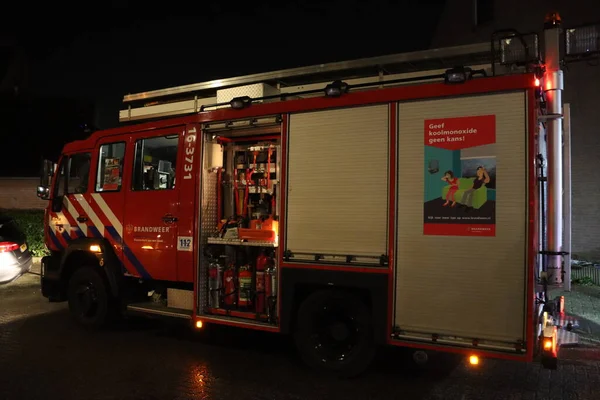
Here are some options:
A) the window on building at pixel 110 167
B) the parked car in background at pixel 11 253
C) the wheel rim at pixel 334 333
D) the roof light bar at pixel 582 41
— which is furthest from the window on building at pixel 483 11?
the parked car in background at pixel 11 253

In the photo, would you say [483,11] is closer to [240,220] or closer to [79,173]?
[240,220]

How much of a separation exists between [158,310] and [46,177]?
2.90 m

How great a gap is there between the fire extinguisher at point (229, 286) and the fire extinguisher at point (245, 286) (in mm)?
145

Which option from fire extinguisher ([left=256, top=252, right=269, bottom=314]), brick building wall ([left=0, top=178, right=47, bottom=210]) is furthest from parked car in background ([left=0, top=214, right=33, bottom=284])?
fire extinguisher ([left=256, top=252, right=269, bottom=314])

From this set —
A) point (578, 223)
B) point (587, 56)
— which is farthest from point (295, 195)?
point (578, 223)

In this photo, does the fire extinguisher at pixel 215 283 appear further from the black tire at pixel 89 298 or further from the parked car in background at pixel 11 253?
the parked car in background at pixel 11 253

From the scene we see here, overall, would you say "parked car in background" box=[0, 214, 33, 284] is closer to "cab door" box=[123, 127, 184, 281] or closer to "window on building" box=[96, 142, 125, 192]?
"window on building" box=[96, 142, 125, 192]

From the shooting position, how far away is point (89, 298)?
7.12 m

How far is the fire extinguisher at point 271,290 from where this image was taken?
563 cm

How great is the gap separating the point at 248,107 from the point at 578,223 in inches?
333

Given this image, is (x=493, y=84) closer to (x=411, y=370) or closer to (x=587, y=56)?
(x=587, y=56)

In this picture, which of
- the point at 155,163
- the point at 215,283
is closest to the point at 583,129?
the point at 215,283

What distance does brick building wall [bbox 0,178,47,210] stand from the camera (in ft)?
54.8

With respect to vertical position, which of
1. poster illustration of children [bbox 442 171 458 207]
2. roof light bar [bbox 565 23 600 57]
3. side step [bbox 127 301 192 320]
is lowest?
side step [bbox 127 301 192 320]
